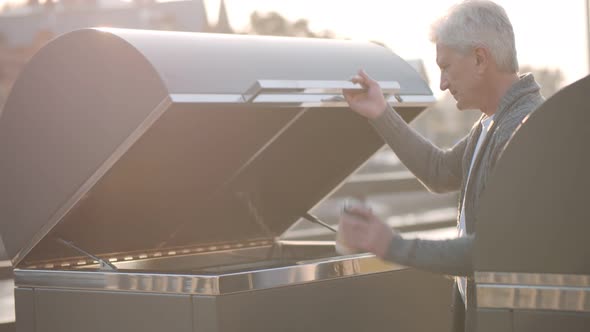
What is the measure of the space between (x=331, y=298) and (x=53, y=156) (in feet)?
3.27

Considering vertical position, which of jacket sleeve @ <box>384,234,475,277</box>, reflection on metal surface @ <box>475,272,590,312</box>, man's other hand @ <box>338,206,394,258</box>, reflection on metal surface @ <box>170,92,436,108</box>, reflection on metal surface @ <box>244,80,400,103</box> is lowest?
reflection on metal surface @ <box>475,272,590,312</box>

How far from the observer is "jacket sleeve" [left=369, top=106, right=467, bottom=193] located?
3.17m

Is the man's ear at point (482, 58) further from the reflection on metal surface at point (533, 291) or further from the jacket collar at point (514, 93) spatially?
the reflection on metal surface at point (533, 291)

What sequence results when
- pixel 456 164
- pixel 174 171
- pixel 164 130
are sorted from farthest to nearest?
pixel 174 171, pixel 456 164, pixel 164 130

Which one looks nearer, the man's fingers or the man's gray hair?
the man's fingers

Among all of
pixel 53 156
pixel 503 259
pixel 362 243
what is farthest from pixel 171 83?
pixel 503 259

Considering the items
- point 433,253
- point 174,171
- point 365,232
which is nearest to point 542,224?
point 433,253

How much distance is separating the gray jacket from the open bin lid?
0.69 feet

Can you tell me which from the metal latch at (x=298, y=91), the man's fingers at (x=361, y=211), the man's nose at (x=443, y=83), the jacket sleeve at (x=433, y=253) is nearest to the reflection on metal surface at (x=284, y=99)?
the metal latch at (x=298, y=91)

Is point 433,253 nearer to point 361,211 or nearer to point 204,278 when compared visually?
point 361,211

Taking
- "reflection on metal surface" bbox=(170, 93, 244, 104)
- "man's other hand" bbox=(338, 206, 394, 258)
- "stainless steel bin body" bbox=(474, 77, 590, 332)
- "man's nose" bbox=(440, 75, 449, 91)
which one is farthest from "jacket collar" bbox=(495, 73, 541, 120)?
"reflection on metal surface" bbox=(170, 93, 244, 104)

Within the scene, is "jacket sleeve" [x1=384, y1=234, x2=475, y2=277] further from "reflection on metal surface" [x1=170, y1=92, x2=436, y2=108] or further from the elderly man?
"reflection on metal surface" [x1=170, y1=92, x2=436, y2=108]

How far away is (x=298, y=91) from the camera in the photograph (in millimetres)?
3062

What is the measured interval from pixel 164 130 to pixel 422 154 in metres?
0.85
